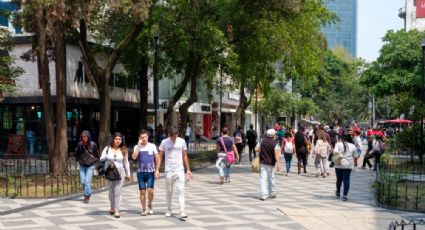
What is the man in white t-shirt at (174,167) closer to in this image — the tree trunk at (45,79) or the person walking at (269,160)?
the person walking at (269,160)

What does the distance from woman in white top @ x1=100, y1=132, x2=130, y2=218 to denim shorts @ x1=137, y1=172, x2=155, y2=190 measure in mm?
313

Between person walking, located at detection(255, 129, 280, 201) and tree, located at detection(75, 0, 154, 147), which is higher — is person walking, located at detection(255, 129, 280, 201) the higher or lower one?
the lower one

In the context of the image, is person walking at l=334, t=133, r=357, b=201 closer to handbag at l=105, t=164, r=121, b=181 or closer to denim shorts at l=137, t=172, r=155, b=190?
denim shorts at l=137, t=172, r=155, b=190

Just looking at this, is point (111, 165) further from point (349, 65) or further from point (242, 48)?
point (349, 65)

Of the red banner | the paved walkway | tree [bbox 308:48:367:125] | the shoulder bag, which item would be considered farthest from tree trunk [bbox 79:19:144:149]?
tree [bbox 308:48:367:125]

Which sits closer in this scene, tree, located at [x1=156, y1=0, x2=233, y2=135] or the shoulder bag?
the shoulder bag

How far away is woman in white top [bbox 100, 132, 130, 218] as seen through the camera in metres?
10.8

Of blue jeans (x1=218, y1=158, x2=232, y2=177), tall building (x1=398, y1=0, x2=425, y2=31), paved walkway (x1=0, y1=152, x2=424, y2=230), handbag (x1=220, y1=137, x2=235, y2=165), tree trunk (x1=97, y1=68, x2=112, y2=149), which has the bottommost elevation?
paved walkway (x1=0, y1=152, x2=424, y2=230)

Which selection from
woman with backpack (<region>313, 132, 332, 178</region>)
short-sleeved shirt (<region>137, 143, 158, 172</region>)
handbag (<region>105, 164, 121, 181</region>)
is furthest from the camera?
woman with backpack (<region>313, 132, 332, 178</region>)

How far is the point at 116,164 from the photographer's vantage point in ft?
35.4

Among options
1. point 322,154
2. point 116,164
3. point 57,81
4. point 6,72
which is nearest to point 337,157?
point 116,164

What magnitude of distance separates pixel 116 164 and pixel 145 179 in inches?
24.4

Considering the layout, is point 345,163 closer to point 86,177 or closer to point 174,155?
point 174,155

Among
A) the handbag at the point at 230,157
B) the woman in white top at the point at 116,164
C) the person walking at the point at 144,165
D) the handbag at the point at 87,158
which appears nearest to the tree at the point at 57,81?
the handbag at the point at 87,158
